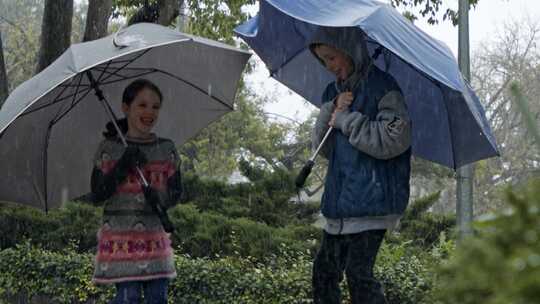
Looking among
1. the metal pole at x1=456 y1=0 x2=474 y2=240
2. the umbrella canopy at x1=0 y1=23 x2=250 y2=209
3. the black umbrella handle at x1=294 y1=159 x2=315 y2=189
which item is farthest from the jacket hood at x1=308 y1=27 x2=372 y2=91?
the metal pole at x1=456 y1=0 x2=474 y2=240

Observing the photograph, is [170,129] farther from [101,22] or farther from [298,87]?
[101,22]

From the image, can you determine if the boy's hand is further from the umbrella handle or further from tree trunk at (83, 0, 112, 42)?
tree trunk at (83, 0, 112, 42)

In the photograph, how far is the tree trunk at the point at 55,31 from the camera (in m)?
10.6

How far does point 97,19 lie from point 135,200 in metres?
5.63

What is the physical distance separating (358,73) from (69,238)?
6.52 m

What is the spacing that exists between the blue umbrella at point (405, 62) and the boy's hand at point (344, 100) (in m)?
0.31

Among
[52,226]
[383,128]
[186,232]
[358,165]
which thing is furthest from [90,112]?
[52,226]

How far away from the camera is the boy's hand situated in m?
5.30

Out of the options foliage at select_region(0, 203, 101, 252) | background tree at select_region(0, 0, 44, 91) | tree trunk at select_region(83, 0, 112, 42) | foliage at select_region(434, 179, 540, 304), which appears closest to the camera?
foliage at select_region(434, 179, 540, 304)

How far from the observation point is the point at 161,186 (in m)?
5.85

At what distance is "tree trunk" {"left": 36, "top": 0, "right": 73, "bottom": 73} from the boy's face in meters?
5.74

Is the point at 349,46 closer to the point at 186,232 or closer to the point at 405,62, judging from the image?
the point at 405,62

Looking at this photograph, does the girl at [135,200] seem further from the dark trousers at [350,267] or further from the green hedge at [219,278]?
the green hedge at [219,278]

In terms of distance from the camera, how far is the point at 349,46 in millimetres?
5371
